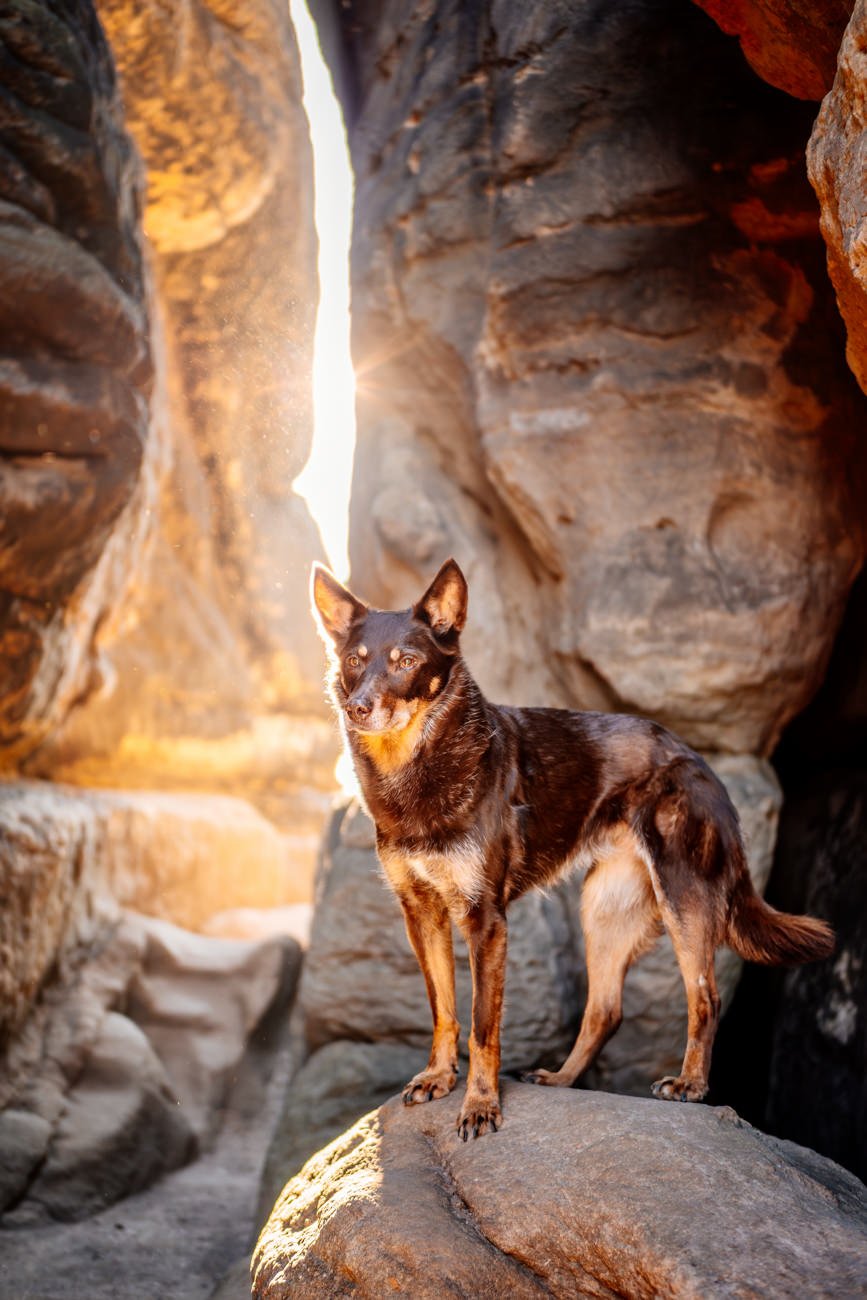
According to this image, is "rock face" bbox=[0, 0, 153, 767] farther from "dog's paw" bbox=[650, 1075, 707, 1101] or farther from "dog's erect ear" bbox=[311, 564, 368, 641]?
"dog's paw" bbox=[650, 1075, 707, 1101]

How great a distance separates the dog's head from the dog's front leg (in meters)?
0.84

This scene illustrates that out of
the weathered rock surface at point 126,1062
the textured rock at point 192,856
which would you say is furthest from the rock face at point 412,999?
the textured rock at point 192,856

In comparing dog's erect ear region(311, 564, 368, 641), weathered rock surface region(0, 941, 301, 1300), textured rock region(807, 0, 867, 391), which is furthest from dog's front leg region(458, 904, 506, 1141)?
textured rock region(807, 0, 867, 391)

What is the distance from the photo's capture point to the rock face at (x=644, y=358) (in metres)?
6.27

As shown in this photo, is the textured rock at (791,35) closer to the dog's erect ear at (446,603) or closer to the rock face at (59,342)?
the dog's erect ear at (446,603)

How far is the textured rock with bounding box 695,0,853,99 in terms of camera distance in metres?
4.42

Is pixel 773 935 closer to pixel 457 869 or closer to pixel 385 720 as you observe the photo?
pixel 457 869

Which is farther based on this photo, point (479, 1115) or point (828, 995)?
point (828, 995)

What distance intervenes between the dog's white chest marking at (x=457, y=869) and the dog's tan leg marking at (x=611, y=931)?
0.77m

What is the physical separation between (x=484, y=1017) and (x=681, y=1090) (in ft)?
2.80

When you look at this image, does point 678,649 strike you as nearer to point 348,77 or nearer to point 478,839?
point 478,839

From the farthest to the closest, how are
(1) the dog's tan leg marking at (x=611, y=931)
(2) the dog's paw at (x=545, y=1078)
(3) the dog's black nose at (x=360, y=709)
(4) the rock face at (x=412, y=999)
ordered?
(4) the rock face at (x=412, y=999)
(1) the dog's tan leg marking at (x=611, y=931)
(2) the dog's paw at (x=545, y=1078)
(3) the dog's black nose at (x=360, y=709)

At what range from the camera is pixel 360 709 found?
4.32m

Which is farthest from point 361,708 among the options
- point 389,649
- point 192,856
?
point 192,856
